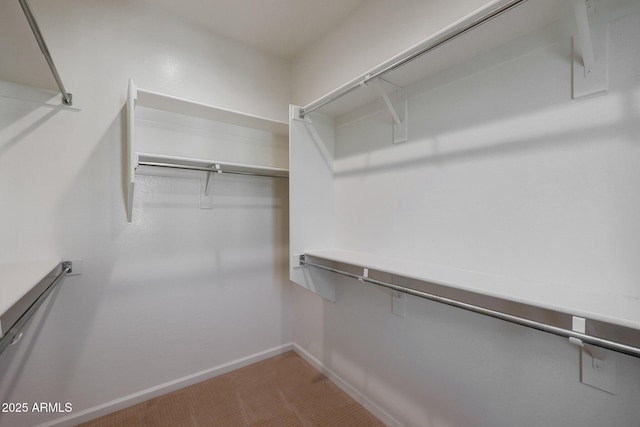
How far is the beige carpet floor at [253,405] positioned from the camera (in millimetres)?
1575

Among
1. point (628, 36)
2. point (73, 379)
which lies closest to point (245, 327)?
point (73, 379)

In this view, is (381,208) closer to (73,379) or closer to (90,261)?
(90,261)

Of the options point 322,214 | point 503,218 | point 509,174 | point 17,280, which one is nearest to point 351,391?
point 322,214

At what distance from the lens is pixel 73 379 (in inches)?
61.1

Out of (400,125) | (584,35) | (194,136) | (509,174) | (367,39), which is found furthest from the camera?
(194,136)

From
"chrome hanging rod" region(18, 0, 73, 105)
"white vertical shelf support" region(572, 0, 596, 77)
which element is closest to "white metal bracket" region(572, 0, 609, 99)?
"white vertical shelf support" region(572, 0, 596, 77)

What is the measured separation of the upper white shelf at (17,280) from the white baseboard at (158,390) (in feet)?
2.38

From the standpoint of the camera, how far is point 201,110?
1.75 m

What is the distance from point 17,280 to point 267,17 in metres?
2.00

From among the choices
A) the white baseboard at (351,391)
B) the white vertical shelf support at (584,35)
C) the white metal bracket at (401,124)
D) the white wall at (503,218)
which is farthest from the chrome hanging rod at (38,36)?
the white baseboard at (351,391)

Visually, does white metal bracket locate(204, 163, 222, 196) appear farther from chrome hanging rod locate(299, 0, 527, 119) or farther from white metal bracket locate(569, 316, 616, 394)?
white metal bracket locate(569, 316, 616, 394)

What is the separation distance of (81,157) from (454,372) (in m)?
2.36

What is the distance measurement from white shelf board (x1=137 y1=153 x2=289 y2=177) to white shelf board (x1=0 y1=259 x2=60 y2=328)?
2.28ft

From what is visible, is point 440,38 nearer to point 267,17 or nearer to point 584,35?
point 584,35
